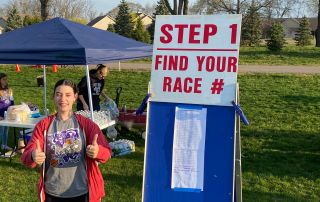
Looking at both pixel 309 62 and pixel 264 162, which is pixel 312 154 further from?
pixel 309 62

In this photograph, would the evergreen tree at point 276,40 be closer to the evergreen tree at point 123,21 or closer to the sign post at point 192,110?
the evergreen tree at point 123,21

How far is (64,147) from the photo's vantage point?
121 inches

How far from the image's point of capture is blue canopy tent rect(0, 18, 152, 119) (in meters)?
5.85

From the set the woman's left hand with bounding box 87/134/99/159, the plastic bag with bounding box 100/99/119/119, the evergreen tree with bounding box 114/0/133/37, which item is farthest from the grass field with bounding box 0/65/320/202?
the evergreen tree with bounding box 114/0/133/37

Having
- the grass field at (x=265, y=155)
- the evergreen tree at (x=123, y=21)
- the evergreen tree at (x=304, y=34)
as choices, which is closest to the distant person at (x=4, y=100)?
the grass field at (x=265, y=155)

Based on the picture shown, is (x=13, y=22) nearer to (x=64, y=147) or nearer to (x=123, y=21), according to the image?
(x=123, y=21)

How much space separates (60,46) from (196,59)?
2.83 m

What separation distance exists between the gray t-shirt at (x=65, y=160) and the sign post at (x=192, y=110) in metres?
0.94

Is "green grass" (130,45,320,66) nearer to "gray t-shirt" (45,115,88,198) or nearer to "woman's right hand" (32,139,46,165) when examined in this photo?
"gray t-shirt" (45,115,88,198)

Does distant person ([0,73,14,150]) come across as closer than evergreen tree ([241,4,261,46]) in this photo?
Yes

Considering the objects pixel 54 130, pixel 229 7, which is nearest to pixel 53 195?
pixel 54 130

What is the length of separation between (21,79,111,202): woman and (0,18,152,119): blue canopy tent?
2.76m

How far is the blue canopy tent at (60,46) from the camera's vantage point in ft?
19.2

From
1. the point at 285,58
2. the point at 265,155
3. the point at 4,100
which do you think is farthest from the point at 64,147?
the point at 285,58
